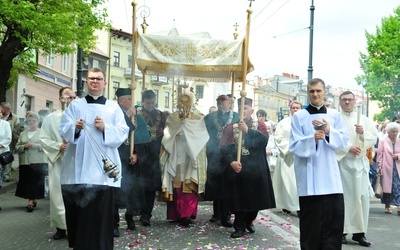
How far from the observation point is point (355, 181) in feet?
24.5

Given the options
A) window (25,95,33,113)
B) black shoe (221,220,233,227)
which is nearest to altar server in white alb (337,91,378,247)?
black shoe (221,220,233,227)

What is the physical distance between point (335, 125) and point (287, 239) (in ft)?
6.91

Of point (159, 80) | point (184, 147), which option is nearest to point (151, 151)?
point (184, 147)

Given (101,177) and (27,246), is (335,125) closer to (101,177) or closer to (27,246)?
(101,177)

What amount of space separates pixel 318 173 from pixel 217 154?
3.01 m

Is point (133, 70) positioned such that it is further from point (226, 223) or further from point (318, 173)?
point (318, 173)

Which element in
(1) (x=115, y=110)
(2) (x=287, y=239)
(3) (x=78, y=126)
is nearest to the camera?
(3) (x=78, y=126)

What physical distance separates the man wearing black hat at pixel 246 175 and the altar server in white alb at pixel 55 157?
2.27m

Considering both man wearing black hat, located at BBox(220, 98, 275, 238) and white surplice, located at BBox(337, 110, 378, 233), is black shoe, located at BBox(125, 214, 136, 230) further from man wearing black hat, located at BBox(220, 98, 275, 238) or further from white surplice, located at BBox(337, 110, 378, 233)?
white surplice, located at BBox(337, 110, 378, 233)

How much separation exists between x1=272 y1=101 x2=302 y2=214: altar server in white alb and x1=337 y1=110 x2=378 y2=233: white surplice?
1917 mm

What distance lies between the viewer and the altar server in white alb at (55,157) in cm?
721

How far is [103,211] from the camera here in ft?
17.2

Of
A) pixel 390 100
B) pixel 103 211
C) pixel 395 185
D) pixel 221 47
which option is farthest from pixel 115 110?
pixel 390 100

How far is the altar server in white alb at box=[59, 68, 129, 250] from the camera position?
17.1 feet
